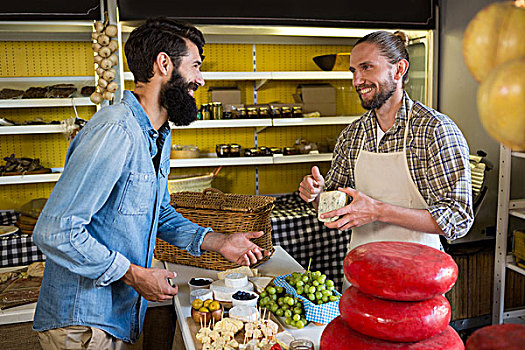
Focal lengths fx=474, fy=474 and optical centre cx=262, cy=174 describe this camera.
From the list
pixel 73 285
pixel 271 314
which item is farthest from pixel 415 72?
pixel 73 285

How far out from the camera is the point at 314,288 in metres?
1.70

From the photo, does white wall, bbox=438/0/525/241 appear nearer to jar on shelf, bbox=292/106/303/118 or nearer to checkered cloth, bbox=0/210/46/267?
jar on shelf, bbox=292/106/303/118

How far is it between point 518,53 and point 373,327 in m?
0.65

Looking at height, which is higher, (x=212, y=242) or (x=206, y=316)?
(x=212, y=242)

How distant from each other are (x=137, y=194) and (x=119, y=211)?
0.27 feet

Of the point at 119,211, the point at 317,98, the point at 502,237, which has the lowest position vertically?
the point at 502,237

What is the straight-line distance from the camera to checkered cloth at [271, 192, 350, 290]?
3.66 meters

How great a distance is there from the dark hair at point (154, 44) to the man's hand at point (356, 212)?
0.81 metres

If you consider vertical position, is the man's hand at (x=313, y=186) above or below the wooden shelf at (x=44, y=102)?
below

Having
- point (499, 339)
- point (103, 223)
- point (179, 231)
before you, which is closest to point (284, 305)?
point (179, 231)

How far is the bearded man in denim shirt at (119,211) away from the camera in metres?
1.41

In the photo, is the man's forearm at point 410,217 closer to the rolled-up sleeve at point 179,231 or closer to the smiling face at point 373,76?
the smiling face at point 373,76

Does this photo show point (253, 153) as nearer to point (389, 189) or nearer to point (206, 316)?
point (389, 189)

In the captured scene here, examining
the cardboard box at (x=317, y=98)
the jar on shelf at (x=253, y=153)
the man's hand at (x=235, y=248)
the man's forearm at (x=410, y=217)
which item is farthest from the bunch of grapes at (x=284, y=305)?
the cardboard box at (x=317, y=98)
